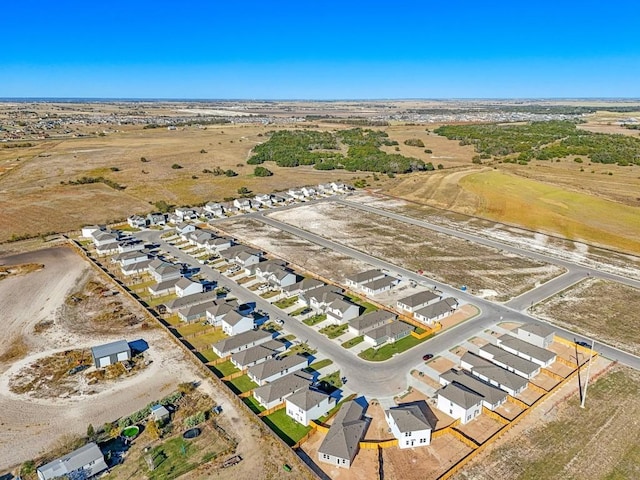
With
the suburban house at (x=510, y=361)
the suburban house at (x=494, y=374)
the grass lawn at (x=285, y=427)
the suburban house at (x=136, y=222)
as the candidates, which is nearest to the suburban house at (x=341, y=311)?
the suburban house at (x=494, y=374)

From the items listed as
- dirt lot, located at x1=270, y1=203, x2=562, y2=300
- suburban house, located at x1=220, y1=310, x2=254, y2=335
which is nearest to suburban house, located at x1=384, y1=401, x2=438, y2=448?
suburban house, located at x1=220, y1=310, x2=254, y2=335

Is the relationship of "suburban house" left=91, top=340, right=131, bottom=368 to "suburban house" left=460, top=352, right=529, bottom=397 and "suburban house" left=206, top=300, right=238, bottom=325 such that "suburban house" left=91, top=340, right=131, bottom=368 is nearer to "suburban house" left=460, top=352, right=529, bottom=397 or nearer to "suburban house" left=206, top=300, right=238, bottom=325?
"suburban house" left=206, top=300, right=238, bottom=325

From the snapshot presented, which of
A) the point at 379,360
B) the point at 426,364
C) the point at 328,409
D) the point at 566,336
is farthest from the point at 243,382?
the point at 566,336

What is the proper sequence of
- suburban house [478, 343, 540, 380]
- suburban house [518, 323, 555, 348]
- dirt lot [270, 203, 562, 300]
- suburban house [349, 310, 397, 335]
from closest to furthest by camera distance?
suburban house [478, 343, 540, 380] → suburban house [518, 323, 555, 348] → suburban house [349, 310, 397, 335] → dirt lot [270, 203, 562, 300]

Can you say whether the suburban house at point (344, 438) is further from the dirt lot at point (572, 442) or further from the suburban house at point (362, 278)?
the suburban house at point (362, 278)

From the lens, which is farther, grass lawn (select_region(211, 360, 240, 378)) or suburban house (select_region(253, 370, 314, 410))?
grass lawn (select_region(211, 360, 240, 378))

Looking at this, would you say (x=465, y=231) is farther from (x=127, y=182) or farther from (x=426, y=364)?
(x=127, y=182)
